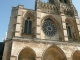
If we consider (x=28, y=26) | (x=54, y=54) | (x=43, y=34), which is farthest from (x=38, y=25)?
(x=54, y=54)

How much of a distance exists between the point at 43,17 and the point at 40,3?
2.69 metres

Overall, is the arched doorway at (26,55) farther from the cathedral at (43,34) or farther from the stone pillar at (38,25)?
the stone pillar at (38,25)

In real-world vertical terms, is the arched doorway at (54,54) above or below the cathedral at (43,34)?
below

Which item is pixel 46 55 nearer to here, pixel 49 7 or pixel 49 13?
pixel 49 13

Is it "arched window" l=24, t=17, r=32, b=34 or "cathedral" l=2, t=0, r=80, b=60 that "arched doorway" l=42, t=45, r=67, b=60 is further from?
"arched window" l=24, t=17, r=32, b=34

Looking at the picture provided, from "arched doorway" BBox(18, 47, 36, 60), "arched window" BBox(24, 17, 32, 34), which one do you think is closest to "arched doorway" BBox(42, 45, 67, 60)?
"arched doorway" BBox(18, 47, 36, 60)

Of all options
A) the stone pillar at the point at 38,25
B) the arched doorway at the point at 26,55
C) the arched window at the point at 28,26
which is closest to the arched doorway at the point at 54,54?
the arched doorway at the point at 26,55

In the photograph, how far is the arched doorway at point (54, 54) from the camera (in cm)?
1321

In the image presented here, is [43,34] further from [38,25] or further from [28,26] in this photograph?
[28,26]

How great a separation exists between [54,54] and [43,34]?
3.39m

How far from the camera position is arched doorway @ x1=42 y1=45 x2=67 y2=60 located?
13.2 m

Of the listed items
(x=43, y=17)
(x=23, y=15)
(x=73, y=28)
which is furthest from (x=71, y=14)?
(x=23, y=15)

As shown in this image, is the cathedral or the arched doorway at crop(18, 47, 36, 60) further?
the arched doorway at crop(18, 47, 36, 60)

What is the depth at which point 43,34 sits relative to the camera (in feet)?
52.5
